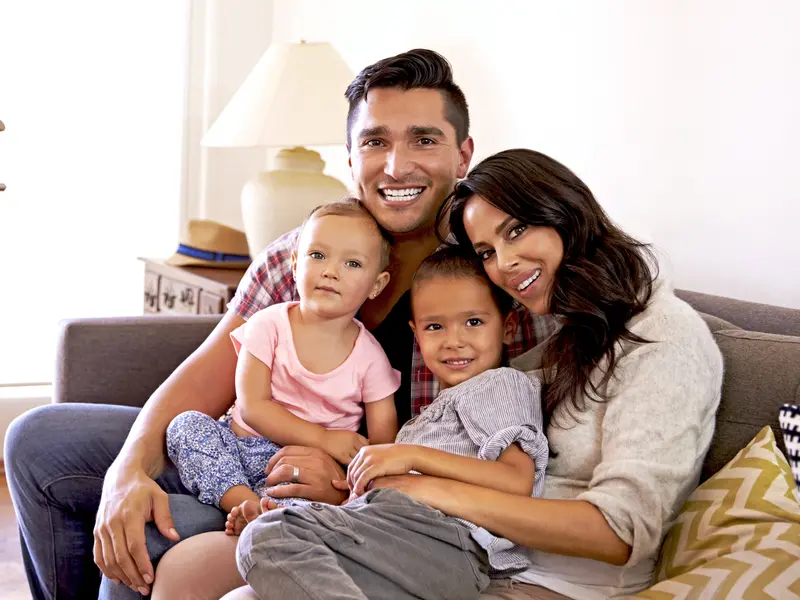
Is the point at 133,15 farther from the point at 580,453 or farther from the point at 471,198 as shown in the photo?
the point at 580,453

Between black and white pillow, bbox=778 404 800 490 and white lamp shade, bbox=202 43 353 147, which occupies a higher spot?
white lamp shade, bbox=202 43 353 147

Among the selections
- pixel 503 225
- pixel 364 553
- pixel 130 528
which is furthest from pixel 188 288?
pixel 364 553

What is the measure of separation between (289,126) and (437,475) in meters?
1.75

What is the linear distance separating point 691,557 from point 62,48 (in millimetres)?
3254

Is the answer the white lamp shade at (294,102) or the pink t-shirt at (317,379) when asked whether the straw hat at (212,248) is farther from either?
the pink t-shirt at (317,379)

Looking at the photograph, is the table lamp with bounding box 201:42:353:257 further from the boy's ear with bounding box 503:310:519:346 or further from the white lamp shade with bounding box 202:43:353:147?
the boy's ear with bounding box 503:310:519:346

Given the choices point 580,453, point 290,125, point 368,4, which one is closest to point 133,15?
point 368,4

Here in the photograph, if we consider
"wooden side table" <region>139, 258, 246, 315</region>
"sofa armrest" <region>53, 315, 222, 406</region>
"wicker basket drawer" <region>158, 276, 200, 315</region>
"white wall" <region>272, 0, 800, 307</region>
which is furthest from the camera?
"wicker basket drawer" <region>158, 276, 200, 315</region>

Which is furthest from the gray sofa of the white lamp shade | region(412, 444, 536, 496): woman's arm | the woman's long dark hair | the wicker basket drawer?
the white lamp shade

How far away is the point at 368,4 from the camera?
3391mm

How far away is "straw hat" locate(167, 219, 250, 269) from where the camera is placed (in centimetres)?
320

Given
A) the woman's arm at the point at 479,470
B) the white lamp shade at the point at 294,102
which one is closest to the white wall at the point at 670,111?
the white lamp shade at the point at 294,102

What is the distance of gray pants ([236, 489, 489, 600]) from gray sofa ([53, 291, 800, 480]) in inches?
17.4

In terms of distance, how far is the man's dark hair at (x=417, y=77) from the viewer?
1.98 m
